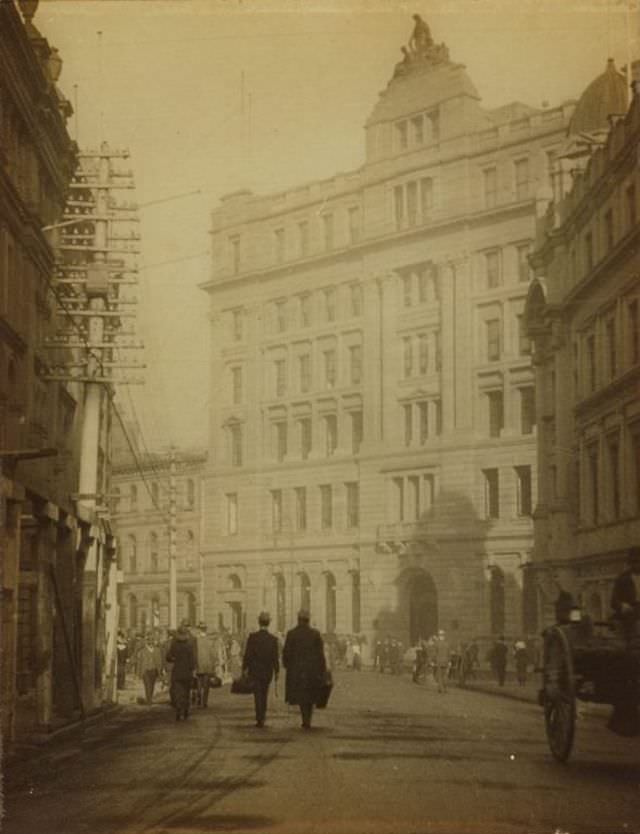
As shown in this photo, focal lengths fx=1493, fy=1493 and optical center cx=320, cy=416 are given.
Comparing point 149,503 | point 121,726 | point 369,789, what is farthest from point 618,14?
point 149,503

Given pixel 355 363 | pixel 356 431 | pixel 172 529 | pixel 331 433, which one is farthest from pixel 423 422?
pixel 172 529

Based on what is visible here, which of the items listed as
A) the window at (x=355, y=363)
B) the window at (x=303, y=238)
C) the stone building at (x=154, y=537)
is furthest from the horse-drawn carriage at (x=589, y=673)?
the window at (x=355, y=363)

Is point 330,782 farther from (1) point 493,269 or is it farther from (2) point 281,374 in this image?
(1) point 493,269

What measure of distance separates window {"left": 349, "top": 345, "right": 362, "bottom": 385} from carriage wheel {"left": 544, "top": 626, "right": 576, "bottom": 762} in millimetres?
27950

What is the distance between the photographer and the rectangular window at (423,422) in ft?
144

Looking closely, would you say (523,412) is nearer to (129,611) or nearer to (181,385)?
(129,611)

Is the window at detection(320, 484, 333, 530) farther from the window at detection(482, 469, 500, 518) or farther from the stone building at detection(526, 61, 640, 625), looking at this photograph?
the stone building at detection(526, 61, 640, 625)

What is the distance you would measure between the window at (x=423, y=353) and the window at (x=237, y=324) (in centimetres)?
921

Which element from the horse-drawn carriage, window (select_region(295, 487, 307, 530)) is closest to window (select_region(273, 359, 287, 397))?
window (select_region(295, 487, 307, 530))

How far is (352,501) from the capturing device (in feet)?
145

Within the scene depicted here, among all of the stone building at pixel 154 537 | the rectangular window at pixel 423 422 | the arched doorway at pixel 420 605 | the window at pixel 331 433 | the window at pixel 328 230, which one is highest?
the window at pixel 328 230

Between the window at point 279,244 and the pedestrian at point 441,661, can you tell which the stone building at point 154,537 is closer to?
the window at point 279,244

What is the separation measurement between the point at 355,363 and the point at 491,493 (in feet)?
23.7

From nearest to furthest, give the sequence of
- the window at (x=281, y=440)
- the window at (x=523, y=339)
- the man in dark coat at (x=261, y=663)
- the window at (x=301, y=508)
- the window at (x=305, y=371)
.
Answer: the man in dark coat at (x=261, y=663) → the window at (x=301, y=508) → the window at (x=281, y=440) → the window at (x=305, y=371) → the window at (x=523, y=339)
